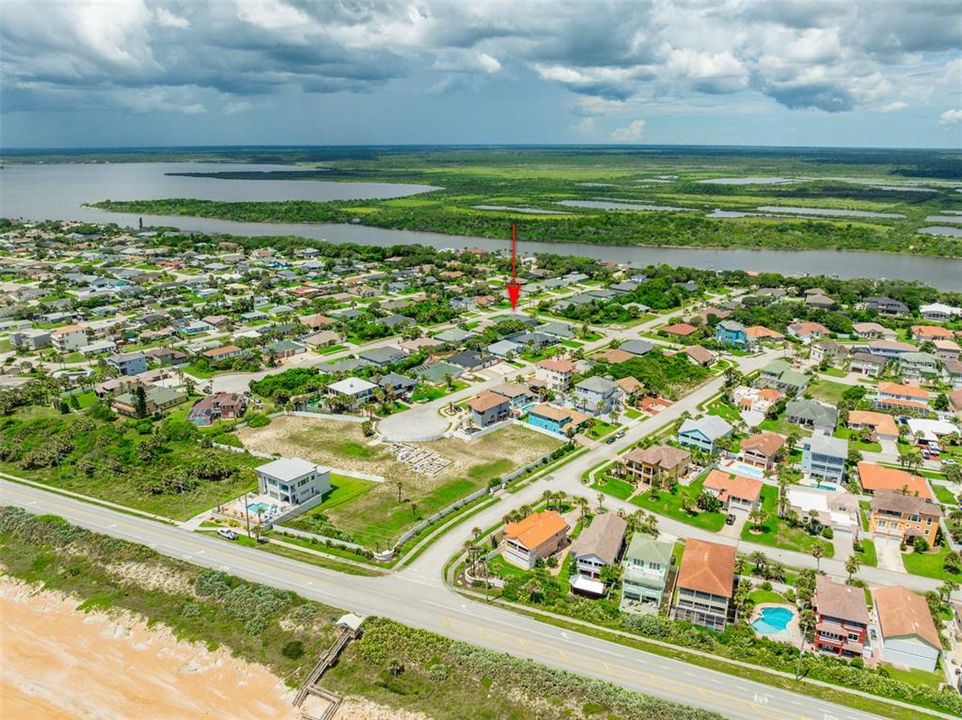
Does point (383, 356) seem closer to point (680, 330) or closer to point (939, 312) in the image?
point (680, 330)

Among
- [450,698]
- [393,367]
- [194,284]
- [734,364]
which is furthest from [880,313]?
[194,284]

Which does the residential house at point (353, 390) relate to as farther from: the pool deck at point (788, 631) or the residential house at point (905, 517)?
the residential house at point (905, 517)

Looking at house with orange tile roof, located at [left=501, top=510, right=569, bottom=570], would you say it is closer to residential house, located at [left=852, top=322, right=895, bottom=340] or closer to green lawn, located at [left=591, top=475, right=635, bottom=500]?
green lawn, located at [left=591, top=475, right=635, bottom=500]

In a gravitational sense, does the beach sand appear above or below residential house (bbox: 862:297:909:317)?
below

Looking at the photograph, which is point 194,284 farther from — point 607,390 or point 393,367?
point 607,390

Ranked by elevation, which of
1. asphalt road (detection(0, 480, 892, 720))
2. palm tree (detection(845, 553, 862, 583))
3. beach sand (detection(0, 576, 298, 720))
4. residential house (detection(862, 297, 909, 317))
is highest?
residential house (detection(862, 297, 909, 317))

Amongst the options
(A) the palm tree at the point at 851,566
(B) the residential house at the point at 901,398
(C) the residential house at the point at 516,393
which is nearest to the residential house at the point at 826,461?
(A) the palm tree at the point at 851,566

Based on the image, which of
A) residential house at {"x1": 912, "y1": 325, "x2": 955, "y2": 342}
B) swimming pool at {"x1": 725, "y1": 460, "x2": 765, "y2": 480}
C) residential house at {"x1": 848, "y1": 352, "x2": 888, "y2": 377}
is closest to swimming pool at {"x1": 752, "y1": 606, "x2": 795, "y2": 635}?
swimming pool at {"x1": 725, "y1": 460, "x2": 765, "y2": 480}
